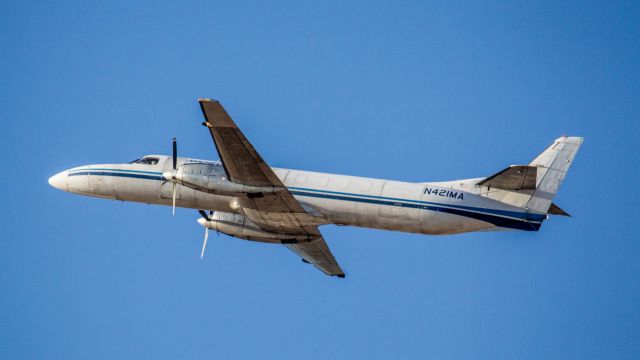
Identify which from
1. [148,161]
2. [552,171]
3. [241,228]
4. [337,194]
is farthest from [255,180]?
[552,171]

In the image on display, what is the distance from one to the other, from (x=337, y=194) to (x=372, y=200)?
1606mm

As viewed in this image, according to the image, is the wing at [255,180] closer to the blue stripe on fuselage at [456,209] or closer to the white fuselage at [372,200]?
the white fuselage at [372,200]

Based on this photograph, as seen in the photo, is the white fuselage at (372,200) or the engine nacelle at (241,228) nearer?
the white fuselage at (372,200)

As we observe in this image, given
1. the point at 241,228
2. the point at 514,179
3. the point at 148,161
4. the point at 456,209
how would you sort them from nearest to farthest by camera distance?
the point at 514,179 < the point at 456,209 < the point at 148,161 < the point at 241,228

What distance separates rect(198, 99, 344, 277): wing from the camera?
114 ft

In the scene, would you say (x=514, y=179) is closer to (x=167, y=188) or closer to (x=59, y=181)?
(x=167, y=188)

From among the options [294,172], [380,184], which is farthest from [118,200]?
[380,184]

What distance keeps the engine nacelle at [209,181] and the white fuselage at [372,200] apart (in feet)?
4.20

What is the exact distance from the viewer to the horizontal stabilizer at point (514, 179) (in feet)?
117

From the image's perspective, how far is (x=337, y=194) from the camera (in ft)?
127

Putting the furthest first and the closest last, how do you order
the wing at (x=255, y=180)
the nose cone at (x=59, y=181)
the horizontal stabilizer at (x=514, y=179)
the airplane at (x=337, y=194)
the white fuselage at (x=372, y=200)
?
the nose cone at (x=59, y=181) < the white fuselage at (x=372, y=200) < the airplane at (x=337, y=194) < the horizontal stabilizer at (x=514, y=179) < the wing at (x=255, y=180)

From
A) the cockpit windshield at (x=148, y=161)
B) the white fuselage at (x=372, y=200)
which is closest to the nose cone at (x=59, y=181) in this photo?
the white fuselage at (x=372, y=200)

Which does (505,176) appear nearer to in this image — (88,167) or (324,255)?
(324,255)

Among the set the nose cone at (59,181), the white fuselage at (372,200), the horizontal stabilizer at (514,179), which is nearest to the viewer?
the horizontal stabilizer at (514,179)
